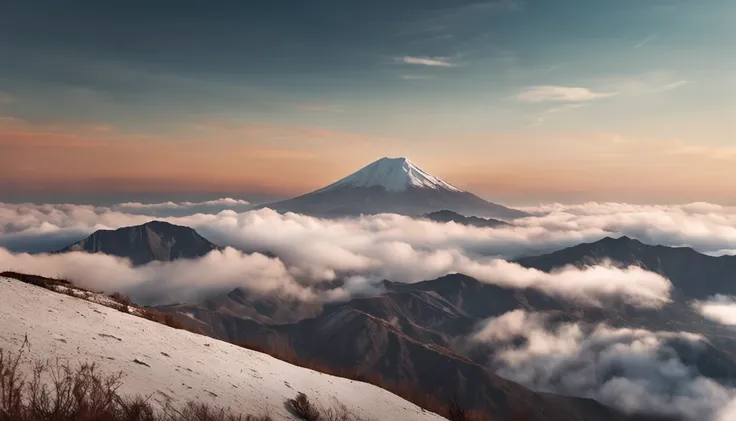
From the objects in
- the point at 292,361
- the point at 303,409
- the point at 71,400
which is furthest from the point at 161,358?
the point at 292,361

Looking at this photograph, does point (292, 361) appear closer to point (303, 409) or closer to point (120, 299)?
point (120, 299)

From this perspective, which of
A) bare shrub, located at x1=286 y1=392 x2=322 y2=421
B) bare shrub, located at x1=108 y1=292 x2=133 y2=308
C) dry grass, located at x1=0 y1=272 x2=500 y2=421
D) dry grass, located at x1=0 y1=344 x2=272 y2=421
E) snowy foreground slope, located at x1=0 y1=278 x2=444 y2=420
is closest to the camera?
dry grass, located at x1=0 y1=344 x2=272 y2=421

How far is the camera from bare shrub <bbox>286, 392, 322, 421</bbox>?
1823cm

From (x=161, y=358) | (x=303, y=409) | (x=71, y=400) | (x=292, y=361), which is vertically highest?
(x=71, y=400)

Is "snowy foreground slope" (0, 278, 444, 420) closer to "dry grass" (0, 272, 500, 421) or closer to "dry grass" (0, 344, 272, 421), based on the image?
"dry grass" (0, 344, 272, 421)

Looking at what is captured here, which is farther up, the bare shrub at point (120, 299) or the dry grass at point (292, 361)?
the bare shrub at point (120, 299)

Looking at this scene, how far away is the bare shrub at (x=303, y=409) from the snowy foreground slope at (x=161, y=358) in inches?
21.6

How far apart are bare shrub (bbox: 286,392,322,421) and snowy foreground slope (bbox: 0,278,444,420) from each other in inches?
21.6

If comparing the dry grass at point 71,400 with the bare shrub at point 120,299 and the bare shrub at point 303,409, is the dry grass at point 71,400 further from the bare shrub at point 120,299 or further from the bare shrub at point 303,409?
the bare shrub at point 120,299

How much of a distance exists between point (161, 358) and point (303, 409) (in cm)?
633

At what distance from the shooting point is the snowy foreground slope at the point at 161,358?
50.1 feet

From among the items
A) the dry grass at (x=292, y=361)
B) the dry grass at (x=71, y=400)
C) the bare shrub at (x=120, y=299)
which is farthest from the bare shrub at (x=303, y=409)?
the bare shrub at (x=120, y=299)

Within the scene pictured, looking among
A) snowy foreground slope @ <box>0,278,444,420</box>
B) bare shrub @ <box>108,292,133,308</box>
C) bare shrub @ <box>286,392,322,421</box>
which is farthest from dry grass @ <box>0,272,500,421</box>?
snowy foreground slope @ <box>0,278,444,420</box>

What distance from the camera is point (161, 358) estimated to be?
18.2 metres
